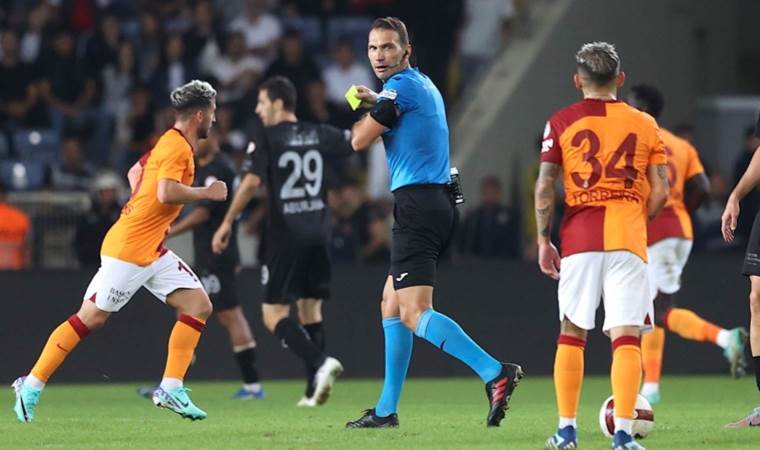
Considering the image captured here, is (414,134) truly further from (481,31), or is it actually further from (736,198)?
(481,31)

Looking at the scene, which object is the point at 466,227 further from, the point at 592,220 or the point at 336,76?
the point at 592,220

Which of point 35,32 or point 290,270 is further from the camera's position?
point 35,32

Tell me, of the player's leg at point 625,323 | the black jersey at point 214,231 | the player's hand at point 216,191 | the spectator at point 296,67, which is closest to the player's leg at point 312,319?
the black jersey at point 214,231

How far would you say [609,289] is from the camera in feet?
26.5

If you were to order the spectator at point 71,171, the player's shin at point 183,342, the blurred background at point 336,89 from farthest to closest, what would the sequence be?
1. the spectator at point 71,171
2. the blurred background at point 336,89
3. the player's shin at point 183,342

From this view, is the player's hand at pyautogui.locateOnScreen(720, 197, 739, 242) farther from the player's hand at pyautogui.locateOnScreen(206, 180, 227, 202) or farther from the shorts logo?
the shorts logo

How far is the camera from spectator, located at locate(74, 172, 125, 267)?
15742mm

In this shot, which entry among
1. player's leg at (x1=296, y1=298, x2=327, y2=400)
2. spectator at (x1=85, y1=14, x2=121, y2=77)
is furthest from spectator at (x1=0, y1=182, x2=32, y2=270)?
player's leg at (x1=296, y1=298, x2=327, y2=400)

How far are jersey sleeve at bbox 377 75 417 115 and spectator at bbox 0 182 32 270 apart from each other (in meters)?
7.88

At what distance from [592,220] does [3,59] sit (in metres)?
12.4

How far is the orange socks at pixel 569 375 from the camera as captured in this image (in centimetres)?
813

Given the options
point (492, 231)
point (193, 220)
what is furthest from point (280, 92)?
point (492, 231)

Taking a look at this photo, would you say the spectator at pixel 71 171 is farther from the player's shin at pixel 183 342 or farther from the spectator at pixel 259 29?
the player's shin at pixel 183 342

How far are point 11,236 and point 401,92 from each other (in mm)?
7999
